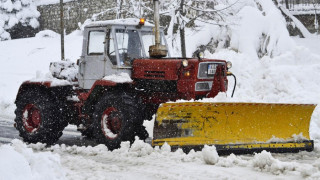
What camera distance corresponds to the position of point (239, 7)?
1734cm

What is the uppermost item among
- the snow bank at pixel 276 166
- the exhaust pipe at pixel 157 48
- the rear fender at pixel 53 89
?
the exhaust pipe at pixel 157 48

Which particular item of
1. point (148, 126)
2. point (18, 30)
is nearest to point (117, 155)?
point (148, 126)

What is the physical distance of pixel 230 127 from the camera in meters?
7.55

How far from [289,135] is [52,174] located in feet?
14.3

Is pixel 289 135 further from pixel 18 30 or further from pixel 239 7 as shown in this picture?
pixel 18 30

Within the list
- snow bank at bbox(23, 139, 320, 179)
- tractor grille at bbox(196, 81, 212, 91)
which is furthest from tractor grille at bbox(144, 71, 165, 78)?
snow bank at bbox(23, 139, 320, 179)

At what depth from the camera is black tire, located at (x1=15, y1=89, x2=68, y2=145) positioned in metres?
9.02

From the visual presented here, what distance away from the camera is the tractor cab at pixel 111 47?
27.9ft

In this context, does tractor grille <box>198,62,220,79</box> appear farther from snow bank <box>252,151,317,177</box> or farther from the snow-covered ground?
snow bank <box>252,151,317,177</box>

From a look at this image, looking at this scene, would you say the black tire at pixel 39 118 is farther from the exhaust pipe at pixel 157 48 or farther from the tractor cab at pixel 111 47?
the exhaust pipe at pixel 157 48

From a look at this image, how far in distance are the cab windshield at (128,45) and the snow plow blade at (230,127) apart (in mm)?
1614

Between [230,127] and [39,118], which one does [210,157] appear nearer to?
[230,127]

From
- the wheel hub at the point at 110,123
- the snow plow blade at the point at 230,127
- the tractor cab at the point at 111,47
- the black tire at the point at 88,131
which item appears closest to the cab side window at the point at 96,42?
the tractor cab at the point at 111,47

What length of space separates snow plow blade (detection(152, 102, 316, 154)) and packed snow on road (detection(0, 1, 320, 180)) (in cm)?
17
